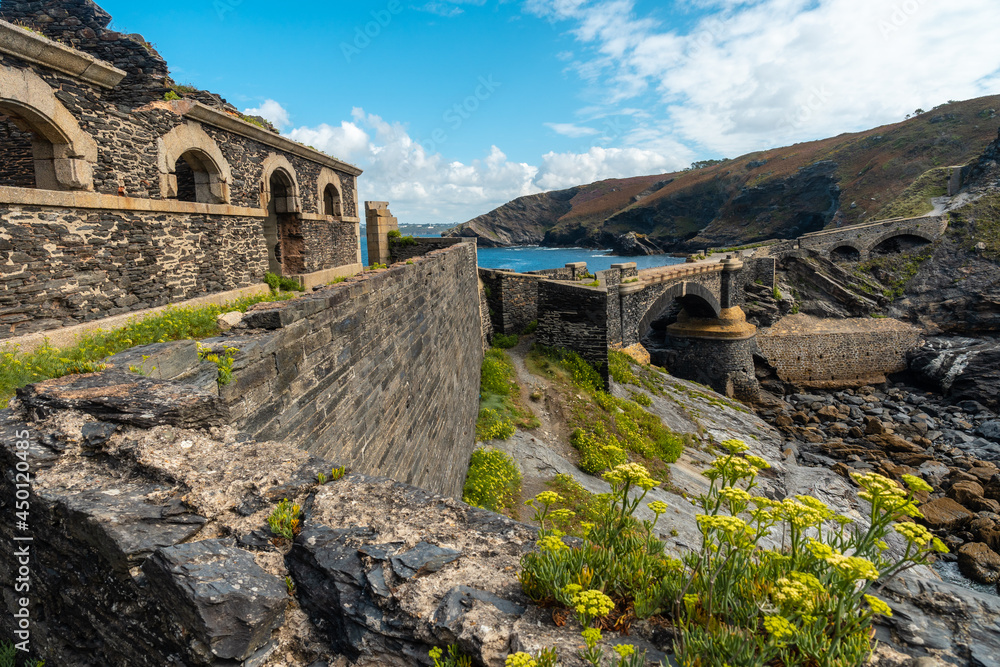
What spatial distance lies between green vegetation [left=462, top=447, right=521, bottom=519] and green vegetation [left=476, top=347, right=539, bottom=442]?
0.76 metres

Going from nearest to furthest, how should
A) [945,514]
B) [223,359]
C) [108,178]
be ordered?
[223,359], [108,178], [945,514]

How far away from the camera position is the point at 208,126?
10484mm

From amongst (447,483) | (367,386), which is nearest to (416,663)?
(367,386)

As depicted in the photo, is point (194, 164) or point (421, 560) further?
point (194, 164)

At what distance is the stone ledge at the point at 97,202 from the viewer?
661 centimetres

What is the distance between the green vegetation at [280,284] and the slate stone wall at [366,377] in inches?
242

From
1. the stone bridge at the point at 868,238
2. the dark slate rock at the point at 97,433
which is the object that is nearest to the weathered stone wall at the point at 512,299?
the dark slate rock at the point at 97,433

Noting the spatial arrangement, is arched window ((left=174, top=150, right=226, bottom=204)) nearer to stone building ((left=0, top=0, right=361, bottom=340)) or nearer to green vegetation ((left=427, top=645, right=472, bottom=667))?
stone building ((left=0, top=0, right=361, bottom=340))

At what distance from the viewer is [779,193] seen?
230 ft

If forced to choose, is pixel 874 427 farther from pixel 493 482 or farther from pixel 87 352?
pixel 87 352

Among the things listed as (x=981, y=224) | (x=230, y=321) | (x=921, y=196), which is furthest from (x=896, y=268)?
(x=230, y=321)

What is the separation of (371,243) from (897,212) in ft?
135

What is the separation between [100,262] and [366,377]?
6266 millimetres

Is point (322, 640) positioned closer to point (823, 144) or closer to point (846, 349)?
point (846, 349)
